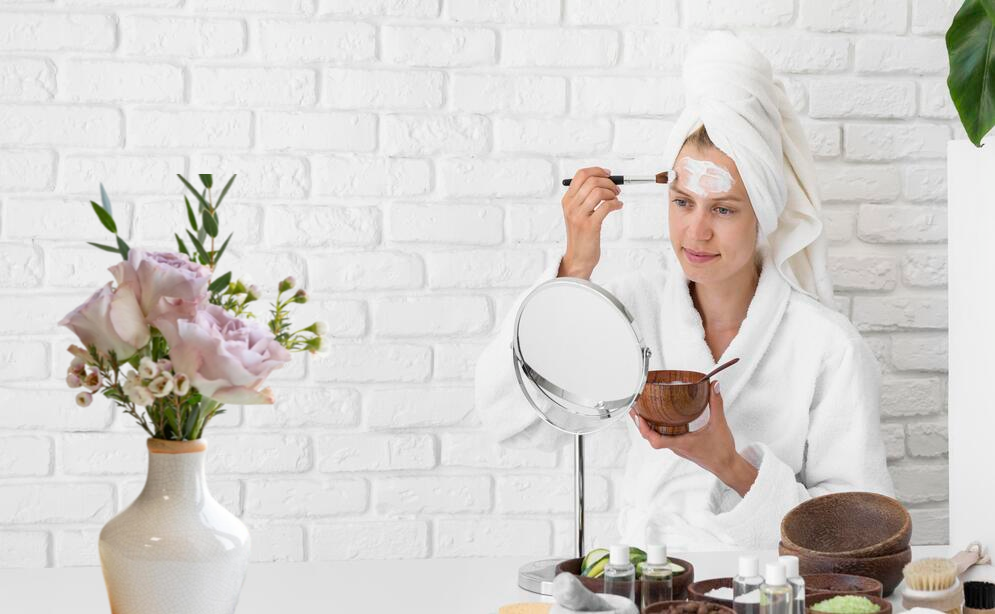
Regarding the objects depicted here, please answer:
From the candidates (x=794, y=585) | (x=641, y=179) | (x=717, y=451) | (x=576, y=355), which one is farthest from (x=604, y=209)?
(x=794, y=585)

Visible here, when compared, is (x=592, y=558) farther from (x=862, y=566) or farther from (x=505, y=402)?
Result: (x=505, y=402)

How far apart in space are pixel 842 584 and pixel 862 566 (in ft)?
0.20

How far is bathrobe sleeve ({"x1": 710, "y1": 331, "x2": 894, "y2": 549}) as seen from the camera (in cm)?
168

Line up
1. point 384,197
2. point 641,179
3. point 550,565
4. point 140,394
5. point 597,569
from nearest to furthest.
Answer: point 140,394
point 597,569
point 550,565
point 641,179
point 384,197

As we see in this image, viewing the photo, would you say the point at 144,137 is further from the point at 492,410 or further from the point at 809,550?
the point at 809,550

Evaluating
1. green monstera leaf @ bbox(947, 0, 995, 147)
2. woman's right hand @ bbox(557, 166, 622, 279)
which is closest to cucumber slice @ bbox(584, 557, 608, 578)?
woman's right hand @ bbox(557, 166, 622, 279)

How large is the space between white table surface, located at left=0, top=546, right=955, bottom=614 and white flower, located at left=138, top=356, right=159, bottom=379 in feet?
1.11

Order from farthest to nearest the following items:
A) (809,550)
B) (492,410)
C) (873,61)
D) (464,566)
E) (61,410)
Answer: (873,61) → (61,410) → (492,410) → (464,566) → (809,550)

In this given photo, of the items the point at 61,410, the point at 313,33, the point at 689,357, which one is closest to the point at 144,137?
the point at 313,33

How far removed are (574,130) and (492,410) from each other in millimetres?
583

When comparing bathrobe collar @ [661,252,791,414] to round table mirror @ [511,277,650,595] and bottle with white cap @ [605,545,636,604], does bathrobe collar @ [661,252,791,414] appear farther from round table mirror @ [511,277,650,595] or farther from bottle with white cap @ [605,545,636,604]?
bottle with white cap @ [605,545,636,604]

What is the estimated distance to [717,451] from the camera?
1.69 metres

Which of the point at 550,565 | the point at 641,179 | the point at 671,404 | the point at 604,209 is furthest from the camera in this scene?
the point at 604,209

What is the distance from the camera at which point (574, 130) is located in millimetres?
2049
